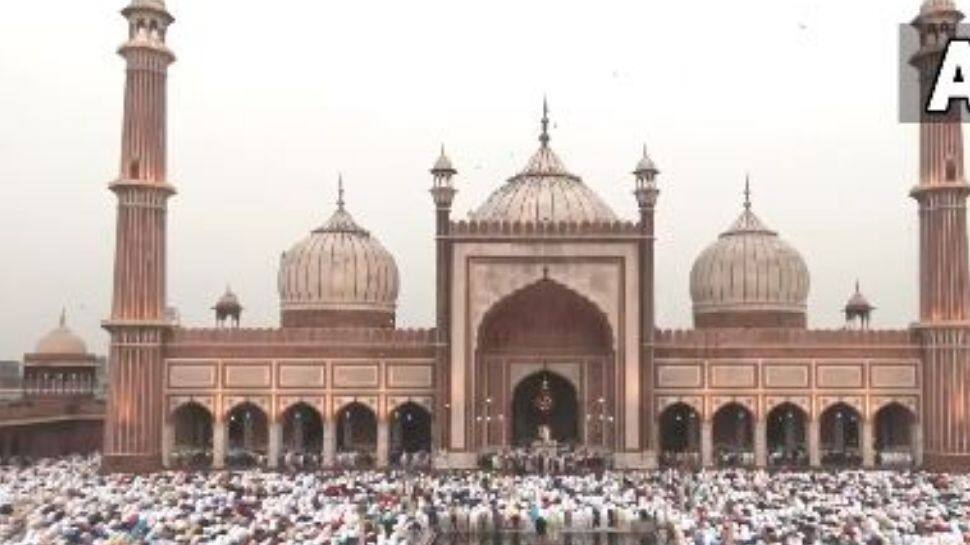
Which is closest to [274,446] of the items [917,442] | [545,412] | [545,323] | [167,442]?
[167,442]

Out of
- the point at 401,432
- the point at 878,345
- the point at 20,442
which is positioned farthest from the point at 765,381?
the point at 20,442

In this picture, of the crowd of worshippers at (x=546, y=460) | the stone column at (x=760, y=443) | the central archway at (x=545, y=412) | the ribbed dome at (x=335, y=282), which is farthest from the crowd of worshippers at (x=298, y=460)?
the stone column at (x=760, y=443)

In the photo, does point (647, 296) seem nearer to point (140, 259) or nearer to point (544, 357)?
point (544, 357)

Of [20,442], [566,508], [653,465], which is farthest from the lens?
[20,442]

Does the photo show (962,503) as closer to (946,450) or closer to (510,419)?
(946,450)

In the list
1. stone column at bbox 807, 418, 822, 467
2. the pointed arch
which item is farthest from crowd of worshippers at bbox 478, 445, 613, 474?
stone column at bbox 807, 418, 822, 467

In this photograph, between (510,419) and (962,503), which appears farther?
(510,419)

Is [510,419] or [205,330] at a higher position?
[205,330]
